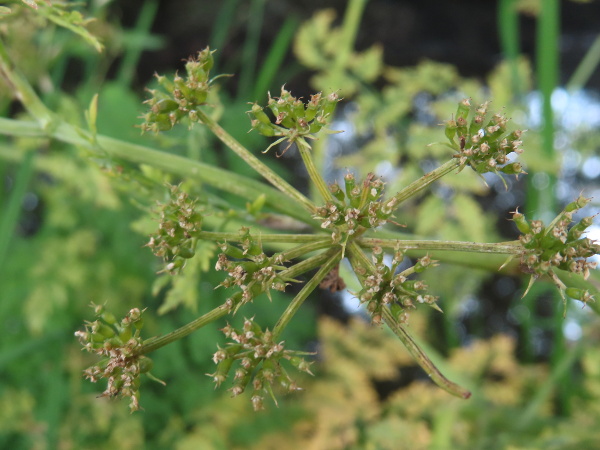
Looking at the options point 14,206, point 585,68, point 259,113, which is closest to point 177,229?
point 259,113

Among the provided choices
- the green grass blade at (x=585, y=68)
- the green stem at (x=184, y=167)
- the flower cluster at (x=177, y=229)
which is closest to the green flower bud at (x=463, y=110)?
the green stem at (x=184, y=167)

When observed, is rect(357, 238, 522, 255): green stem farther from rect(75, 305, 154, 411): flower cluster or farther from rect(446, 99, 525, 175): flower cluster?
rect(75, 305, 154, 411): flower cluster

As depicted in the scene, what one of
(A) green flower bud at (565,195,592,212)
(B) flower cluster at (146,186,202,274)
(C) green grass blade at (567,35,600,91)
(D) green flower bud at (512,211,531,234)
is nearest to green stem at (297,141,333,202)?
(B) flower cluster at (146,186,202,274)

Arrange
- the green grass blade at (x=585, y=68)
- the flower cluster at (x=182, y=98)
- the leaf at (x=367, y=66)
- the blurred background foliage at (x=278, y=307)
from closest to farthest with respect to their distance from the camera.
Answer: the flower cluster at (x=182, y=98) → the blurred background foliage at (x=278, y=307) → the leaf at (x=367, y=66) → the green grass blade at (x=585, y=68)

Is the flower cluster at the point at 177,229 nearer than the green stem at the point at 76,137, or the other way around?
→ the flower cluster at the point at 177,229

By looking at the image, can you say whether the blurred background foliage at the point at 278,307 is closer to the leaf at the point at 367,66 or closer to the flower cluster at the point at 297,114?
the leaf at the point at 367,66

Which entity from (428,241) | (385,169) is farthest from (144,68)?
(428,241)

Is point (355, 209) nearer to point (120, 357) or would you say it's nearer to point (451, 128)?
point (451, 128)

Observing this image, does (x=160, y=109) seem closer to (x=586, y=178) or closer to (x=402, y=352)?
(x=402, y=352)
